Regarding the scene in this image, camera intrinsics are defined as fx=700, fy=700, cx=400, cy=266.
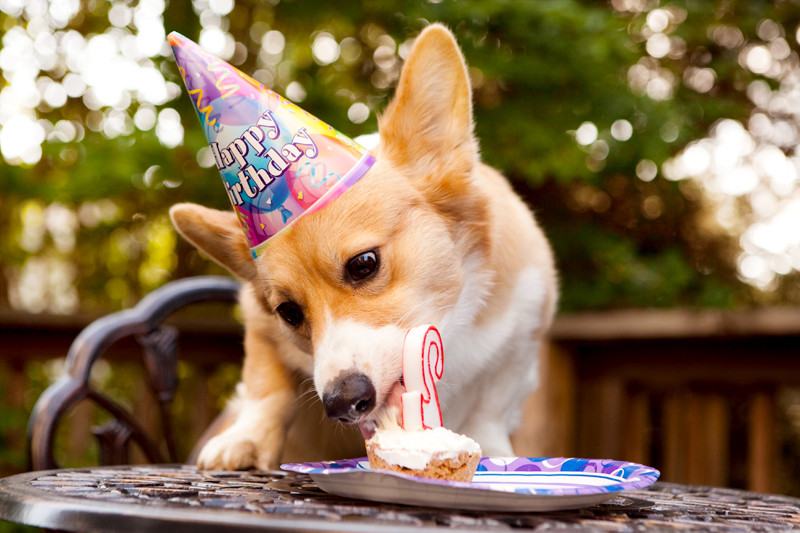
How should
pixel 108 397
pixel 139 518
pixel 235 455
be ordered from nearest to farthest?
pixel 139 518 < pixel 235 455 < pixel 108 397

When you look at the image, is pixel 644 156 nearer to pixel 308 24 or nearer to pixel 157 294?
pixel 308 24

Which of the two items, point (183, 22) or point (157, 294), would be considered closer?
point (157, 294)

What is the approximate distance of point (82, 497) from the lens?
826 mm

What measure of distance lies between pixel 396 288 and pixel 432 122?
16.3 inches

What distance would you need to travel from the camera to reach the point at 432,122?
1521mm

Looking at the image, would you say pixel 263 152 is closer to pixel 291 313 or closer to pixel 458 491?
pixel 291 313

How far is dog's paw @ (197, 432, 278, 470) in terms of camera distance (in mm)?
1440

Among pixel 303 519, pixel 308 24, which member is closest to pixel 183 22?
pixel 308 24

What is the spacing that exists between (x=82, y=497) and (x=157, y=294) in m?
1.40

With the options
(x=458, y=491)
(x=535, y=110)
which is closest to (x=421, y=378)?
(x=458, y=491)

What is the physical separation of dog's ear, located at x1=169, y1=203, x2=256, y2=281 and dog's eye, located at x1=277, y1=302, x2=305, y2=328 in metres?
0.20

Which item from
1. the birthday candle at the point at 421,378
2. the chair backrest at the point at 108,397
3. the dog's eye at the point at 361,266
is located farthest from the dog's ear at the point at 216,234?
the birthday candle at the point at 421,378

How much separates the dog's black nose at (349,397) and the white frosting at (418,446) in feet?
0.35

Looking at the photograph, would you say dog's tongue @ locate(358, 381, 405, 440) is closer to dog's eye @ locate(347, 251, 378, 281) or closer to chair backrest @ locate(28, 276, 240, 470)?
dog's eye @ locate(347, 251, 378, 281)
